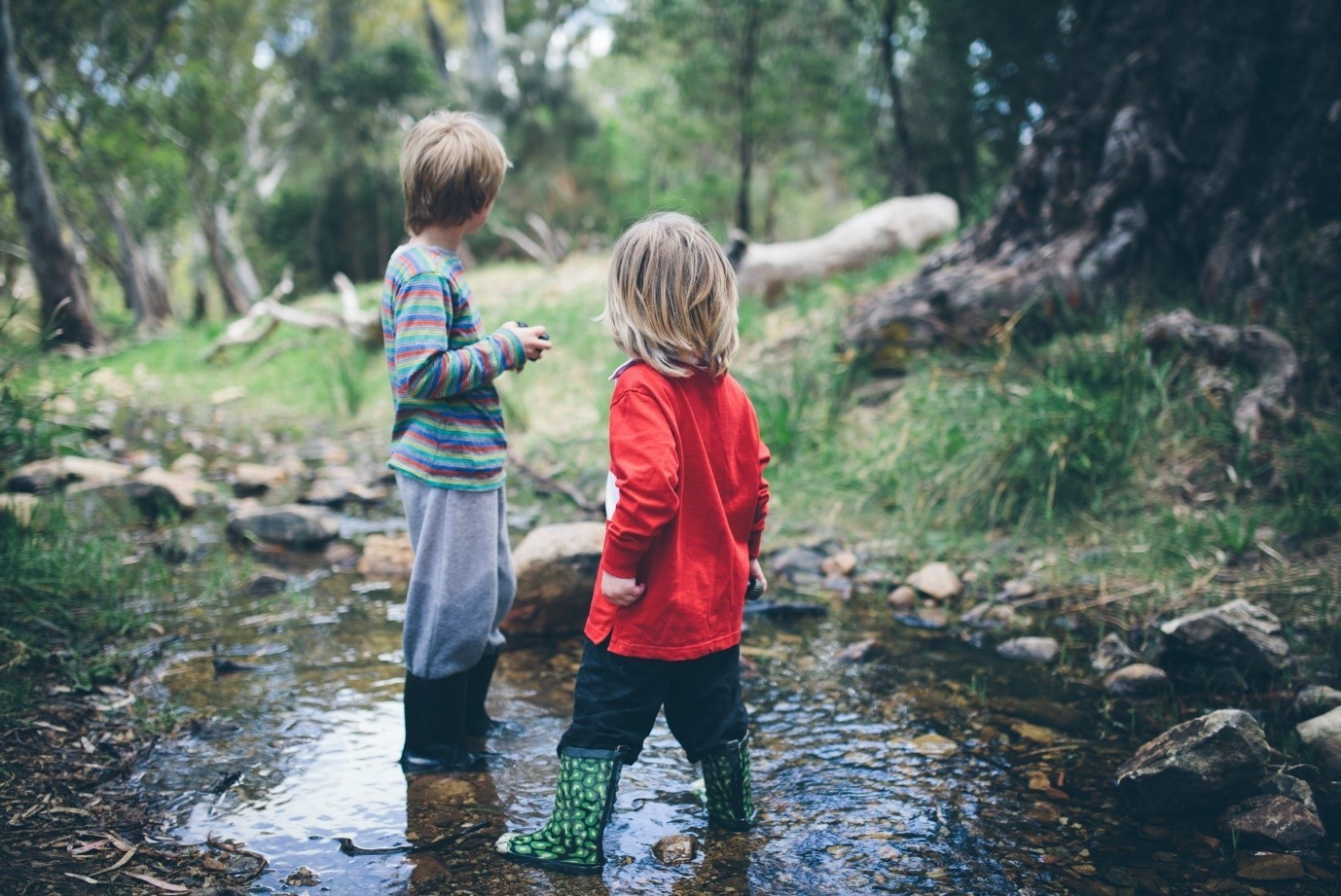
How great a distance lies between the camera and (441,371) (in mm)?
2164

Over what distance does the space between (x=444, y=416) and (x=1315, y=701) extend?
233cm

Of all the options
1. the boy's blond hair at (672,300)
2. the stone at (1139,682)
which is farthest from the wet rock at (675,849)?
the stone at (1139,682)

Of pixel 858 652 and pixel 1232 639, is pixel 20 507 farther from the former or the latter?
pixel 1232 639

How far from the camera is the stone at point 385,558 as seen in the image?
13.1ft

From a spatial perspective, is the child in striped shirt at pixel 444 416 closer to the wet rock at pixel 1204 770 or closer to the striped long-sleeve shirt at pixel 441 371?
the striped long-sleeve shirt at pixel 441 371

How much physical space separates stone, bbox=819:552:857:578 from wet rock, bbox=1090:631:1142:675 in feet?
3.61

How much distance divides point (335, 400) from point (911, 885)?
24.3 feet

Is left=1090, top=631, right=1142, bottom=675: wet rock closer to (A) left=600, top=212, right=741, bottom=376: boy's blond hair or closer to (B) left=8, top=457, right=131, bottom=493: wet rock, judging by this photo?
(A) left=600, top=212, right=741, bottom=376: boy's blond hair

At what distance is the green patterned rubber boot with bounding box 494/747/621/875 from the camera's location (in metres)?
1.93

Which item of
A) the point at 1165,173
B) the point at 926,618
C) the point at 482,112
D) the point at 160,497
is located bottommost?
the point at 926,618

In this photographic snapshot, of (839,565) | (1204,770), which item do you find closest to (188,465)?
(839,565)

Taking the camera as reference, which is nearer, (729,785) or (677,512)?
(677,512)

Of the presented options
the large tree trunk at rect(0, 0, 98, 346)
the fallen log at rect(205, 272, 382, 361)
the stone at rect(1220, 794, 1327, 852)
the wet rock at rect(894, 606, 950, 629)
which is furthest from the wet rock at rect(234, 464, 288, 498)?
the large tree trunk at rect(0, 0, 98, 346)

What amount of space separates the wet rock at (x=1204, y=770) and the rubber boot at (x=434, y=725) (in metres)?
1.57
